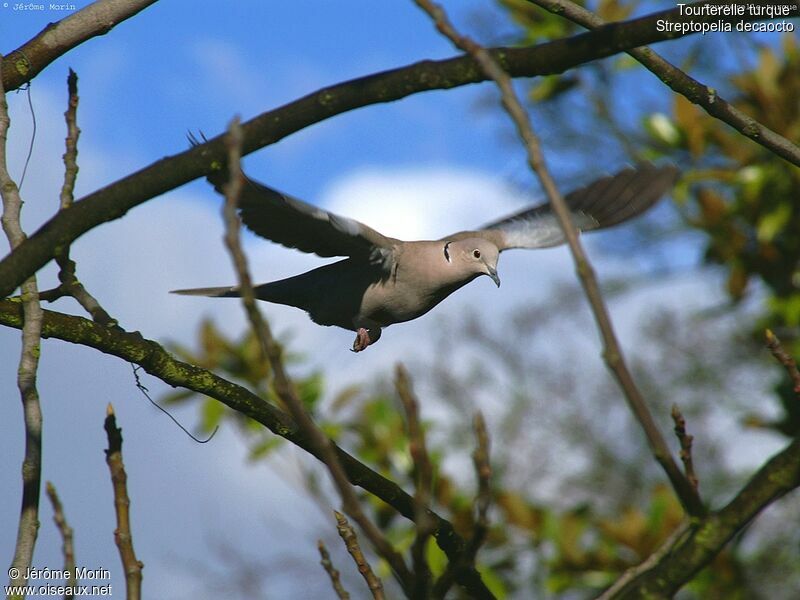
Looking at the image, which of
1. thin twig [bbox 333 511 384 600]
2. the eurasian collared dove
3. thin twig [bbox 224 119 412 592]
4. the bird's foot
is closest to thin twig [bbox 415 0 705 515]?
thin twig [bbox 224 119 412 592]

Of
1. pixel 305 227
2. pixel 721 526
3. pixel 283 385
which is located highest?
pixel 305 227

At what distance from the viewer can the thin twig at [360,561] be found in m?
1.82

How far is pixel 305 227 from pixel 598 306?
7.68 ft

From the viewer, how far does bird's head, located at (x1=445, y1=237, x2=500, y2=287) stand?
386cm

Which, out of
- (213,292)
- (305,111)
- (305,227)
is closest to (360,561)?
(305,111)

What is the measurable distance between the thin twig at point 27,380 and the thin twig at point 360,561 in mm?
612

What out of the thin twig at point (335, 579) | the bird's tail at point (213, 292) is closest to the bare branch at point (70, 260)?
the thin twig at point (335, 579)

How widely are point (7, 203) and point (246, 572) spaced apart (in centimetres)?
1183

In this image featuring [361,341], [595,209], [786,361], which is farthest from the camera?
[595,209]

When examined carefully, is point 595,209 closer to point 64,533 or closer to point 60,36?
point 60,36

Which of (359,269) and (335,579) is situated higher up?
(359,269)

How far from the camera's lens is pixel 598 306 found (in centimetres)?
115

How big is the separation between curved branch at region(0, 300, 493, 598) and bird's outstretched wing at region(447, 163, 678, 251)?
7.94ft

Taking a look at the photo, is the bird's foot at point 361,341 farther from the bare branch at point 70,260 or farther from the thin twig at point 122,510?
the thin twig at point 122,510
